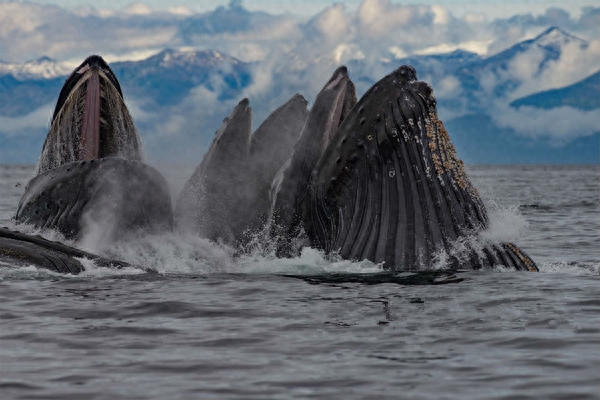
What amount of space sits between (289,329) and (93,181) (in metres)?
4.13

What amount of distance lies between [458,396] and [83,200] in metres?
6.53

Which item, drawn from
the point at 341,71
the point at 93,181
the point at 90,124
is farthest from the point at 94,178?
the point at 341,71

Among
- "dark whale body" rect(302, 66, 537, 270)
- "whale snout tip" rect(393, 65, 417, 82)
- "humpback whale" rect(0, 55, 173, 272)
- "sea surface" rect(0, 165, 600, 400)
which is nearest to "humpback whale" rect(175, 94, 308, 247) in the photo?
"sea surface" rect(0, 165, 600, 400)

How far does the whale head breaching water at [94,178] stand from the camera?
12.1 m

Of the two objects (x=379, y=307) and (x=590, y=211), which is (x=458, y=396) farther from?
(x=590, y=211)

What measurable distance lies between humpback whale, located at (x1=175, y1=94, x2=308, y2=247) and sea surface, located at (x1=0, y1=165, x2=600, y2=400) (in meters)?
0.33

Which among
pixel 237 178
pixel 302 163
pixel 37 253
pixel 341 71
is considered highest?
pixel 341 71

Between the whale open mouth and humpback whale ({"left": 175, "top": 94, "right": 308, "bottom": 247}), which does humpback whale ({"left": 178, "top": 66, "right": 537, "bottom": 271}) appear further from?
the whale open mouth

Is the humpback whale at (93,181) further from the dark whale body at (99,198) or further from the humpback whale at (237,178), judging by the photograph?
the humpback whale at (237,178)

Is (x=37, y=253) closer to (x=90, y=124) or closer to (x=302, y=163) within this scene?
(x=90, y=124)

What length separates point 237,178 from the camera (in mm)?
12758

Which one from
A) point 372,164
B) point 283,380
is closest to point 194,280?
point 372,164

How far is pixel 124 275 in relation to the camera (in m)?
11.9

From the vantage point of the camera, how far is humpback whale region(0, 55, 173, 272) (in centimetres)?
1209
